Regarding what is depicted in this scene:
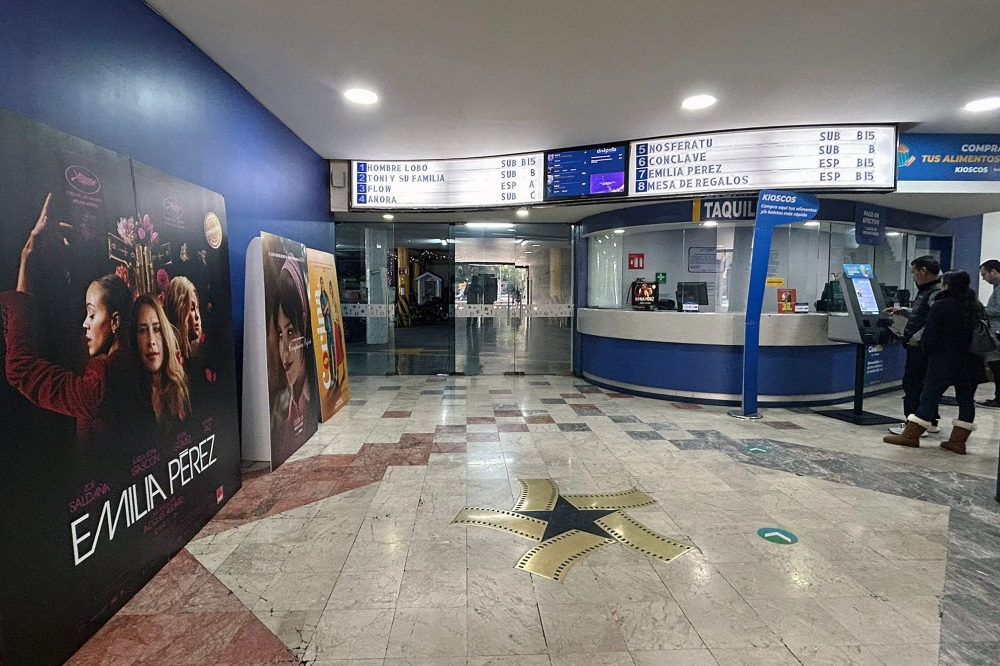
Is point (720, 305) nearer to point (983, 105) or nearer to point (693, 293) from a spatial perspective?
point (693, 293)

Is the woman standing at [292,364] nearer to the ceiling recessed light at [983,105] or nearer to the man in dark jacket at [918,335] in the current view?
the man in dark jacket at [918,335]

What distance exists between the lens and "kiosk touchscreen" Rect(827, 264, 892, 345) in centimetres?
506

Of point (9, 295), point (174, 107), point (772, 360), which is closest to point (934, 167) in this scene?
point (772, 360)

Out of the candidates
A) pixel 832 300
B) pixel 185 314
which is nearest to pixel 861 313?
pixel 832 300

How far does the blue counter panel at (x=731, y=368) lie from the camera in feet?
18.7

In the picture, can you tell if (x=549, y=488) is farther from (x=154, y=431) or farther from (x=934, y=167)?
(x=934, y=167)

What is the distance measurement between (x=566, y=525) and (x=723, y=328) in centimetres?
379

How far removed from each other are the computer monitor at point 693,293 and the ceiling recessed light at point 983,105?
9.16 ft

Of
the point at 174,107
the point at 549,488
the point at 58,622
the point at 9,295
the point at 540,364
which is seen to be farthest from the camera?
the point at 540,364

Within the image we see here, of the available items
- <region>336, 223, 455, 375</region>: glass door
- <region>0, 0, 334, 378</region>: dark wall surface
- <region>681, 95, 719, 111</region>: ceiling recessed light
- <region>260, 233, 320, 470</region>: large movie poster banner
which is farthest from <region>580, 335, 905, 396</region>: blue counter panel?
<region>0, 0, 334, 378</region>: dark wall surface

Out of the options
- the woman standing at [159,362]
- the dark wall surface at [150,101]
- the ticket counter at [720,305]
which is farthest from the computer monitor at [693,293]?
the woman standing at [159,362]

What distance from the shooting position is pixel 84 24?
233 centimetres

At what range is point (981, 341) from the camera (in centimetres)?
397

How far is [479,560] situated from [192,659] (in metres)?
1.23
